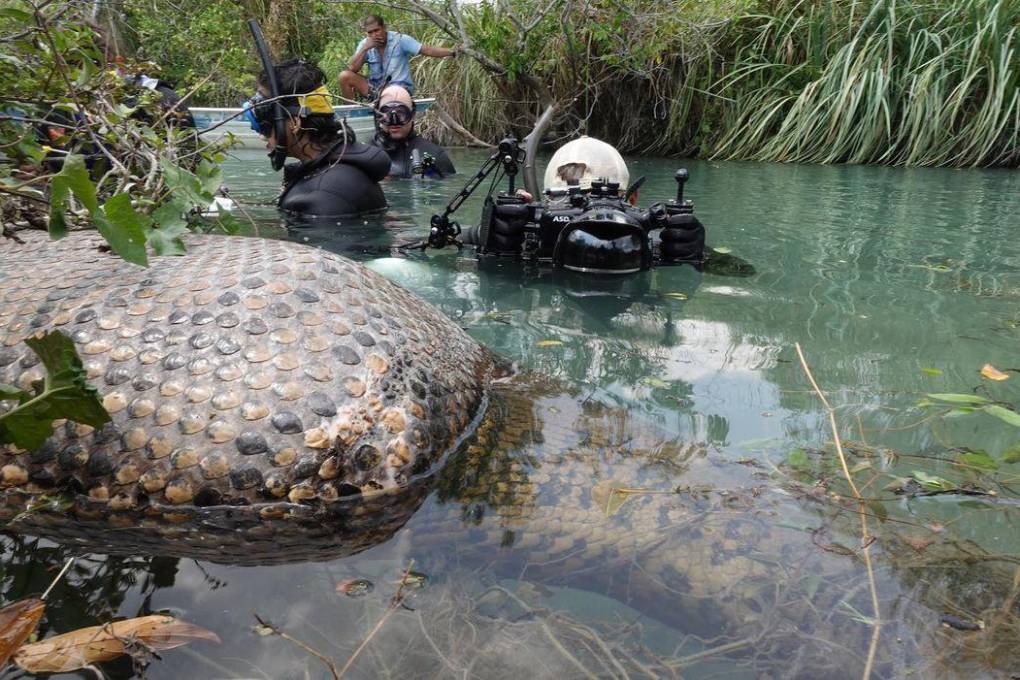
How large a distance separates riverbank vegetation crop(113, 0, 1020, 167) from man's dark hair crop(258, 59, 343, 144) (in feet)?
9.89

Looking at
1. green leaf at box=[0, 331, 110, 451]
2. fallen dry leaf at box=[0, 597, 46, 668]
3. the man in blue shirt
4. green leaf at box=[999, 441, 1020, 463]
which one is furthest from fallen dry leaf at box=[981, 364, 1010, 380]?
the man in blue shirt

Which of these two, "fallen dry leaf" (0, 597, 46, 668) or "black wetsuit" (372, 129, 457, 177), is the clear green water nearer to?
"fallen dry leaf" (0, 597, 46, 668)

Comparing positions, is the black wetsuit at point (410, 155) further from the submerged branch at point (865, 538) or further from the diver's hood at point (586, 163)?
the submerged branch at point (865, 538)

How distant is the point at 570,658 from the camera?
130 cm

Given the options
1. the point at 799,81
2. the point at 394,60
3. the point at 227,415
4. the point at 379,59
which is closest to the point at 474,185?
the point at 227,415

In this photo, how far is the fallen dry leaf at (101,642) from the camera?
1216 mm

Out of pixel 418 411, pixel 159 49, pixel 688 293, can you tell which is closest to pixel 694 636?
pixel 418 411

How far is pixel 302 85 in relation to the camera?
4.70 m

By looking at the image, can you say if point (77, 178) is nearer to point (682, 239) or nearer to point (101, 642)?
point (101, 642)

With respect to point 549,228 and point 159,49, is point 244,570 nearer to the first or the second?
point 549,228

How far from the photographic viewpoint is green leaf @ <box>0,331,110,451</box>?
1270mm

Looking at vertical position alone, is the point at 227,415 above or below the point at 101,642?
above

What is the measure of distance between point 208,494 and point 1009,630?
143 centimetres

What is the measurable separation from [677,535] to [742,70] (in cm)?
908
